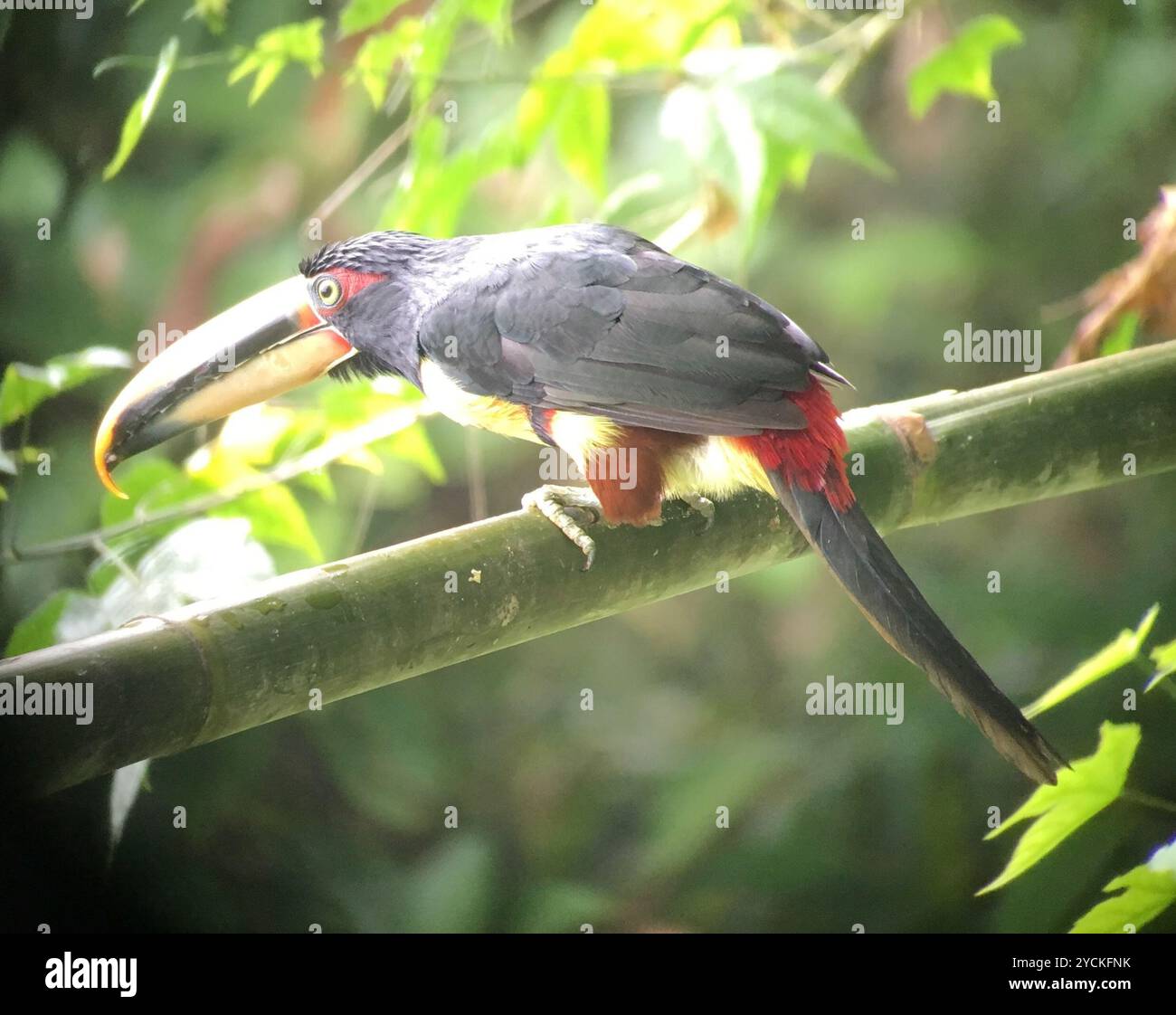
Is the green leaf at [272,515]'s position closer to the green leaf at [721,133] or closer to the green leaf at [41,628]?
the green leaf at [41,628]

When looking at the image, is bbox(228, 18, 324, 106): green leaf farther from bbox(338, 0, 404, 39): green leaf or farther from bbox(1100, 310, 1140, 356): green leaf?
bbox(1100, 310, 1140, 356): green leaf

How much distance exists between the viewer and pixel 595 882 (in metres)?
1.86

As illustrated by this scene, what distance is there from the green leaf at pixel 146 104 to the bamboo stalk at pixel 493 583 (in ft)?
2.64

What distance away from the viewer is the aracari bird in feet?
4.39

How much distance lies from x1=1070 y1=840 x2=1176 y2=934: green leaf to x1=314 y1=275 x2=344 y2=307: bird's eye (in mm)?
1163

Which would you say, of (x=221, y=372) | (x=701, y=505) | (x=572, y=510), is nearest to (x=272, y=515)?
(x=221, y=372)

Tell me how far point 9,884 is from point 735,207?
1.42 m

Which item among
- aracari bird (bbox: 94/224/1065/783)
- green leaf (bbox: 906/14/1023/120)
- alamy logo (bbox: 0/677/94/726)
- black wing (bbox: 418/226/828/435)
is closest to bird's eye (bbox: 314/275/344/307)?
aracari bird (bbox: 94/224/1065/783)

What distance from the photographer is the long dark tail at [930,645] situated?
51.1 inches

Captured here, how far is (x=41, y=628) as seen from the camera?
1657 millimetres

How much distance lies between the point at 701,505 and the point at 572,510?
6.4 inches

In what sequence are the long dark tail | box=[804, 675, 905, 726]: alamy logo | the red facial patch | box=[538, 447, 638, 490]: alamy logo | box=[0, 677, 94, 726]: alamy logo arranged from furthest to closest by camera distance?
1. box=[804, 675, 905, 726]: alamy logo
2. the red facial patch
3. box=[538, 447, 638, 490]: alamy logo
4. the long dark tail
5. box=[0, 677, 94, 726]: alamy logo

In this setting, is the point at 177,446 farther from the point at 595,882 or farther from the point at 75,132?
Result: the point at 595,882
